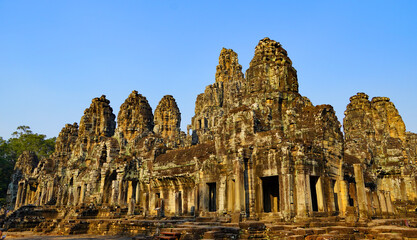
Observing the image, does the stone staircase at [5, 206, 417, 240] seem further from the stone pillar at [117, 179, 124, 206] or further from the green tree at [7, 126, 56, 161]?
the green tree at [7, 126, 56, 161]

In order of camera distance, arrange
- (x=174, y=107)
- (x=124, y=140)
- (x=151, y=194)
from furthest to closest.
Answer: (x=174, y=107)
(x=124, y=140)
(x=151, y=194)

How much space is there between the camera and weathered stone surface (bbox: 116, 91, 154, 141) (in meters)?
33.8

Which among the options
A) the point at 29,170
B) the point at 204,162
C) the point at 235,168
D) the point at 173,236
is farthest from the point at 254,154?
the point at 29,170

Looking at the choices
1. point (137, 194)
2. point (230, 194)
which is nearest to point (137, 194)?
point (137, 194)

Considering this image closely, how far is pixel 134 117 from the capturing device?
34969 millimetres

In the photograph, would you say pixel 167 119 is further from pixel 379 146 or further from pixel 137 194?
pixel 379 146

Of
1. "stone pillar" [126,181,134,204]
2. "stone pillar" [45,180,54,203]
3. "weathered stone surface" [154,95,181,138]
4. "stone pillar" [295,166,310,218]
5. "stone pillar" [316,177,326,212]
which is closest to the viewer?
"stone pillar" [295,166,310,218]

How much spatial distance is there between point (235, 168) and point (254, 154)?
129 centimetres

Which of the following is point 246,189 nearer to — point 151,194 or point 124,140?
point 151,194

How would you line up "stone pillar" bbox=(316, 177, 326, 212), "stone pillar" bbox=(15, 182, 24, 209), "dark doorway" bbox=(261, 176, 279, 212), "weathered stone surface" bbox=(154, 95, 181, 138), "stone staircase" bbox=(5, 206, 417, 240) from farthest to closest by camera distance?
1. "weathered stone surface" bbox=(154, 95, 181, 138)
2. "stone pillar" bbox=(15, 182, 24, 209)
3. "dark doorway" bbox=(261, 176, 279, 212)
4. "stone pillar" bbox=(316, 177, 326, 212)
5. "stone staircase" bbox=(5, 206, 417, 240)

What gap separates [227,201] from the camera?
1680 cm

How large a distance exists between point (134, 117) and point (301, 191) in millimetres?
24122

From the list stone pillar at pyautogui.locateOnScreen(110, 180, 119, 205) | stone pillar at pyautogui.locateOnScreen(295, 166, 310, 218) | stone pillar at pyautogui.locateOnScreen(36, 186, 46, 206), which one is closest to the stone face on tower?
stone pillar at pyautogui.locateOnScreen(295, 166, 310, 218)

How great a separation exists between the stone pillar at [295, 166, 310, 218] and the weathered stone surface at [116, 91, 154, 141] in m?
21.0
